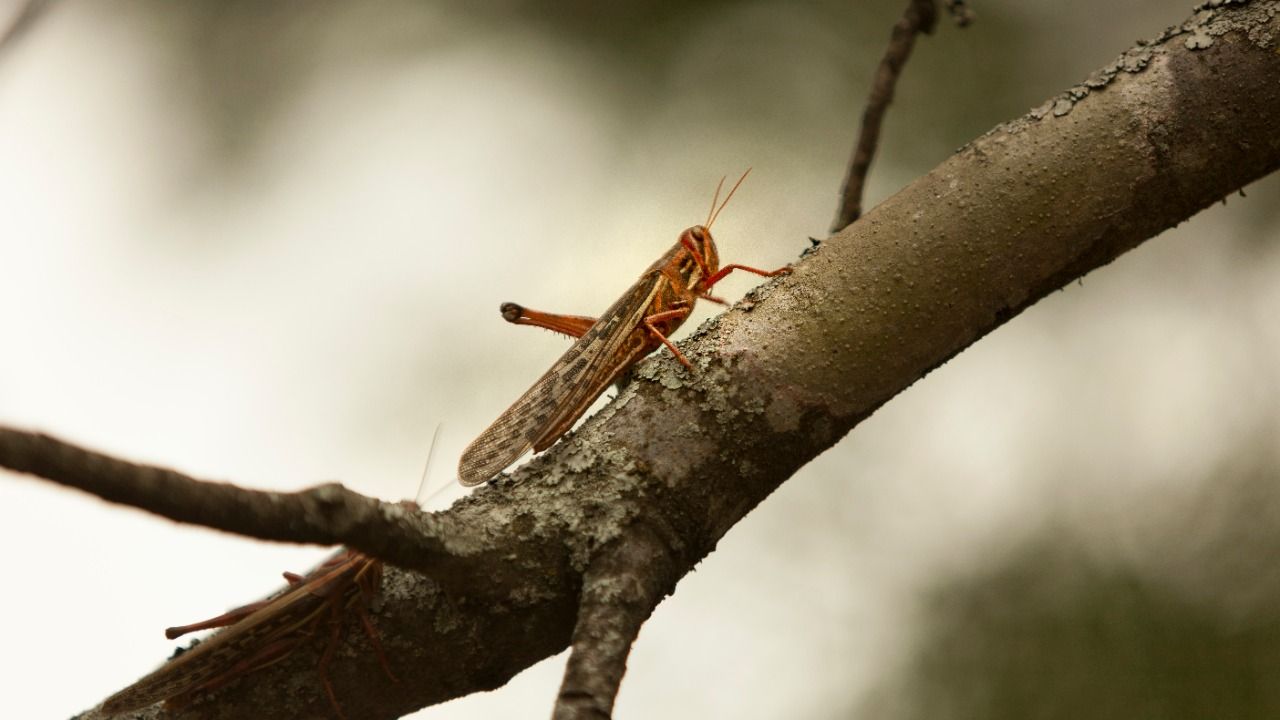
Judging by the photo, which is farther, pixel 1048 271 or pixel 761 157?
pixel 761 157

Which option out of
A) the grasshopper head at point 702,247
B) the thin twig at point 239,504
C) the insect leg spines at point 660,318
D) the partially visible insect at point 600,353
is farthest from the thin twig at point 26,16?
the thin twig at point 239,504

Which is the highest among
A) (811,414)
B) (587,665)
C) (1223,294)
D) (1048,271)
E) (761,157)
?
(761,157)

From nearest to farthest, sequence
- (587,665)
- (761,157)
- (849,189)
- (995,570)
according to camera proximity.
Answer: (587,665) < (849,189) < (995,570) < (761,157)

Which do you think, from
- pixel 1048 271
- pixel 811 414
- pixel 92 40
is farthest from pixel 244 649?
pixel 92 40

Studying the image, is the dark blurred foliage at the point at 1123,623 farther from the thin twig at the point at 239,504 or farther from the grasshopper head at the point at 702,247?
the thin twig at the point at 239,504

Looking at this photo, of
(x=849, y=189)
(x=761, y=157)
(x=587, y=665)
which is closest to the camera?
(x=587, y=665)

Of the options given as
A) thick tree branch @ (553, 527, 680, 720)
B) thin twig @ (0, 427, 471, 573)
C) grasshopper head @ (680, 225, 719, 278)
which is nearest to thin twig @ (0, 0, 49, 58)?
grasshopper head @ (680, 225, 719, 278)

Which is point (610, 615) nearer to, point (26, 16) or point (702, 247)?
point (702, 247)

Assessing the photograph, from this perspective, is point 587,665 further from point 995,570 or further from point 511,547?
point 995,570
